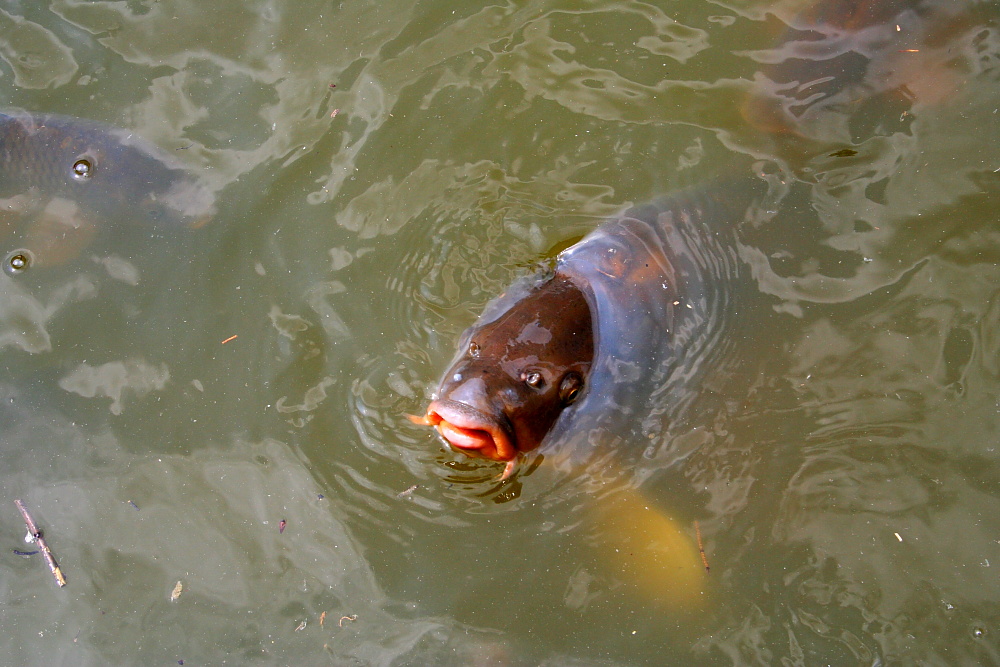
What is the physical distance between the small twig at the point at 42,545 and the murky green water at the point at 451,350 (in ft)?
0.11

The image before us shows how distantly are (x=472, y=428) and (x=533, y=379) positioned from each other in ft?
1.10

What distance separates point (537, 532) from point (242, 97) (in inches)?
102

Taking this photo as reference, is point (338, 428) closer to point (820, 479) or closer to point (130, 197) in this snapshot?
point (130, 197)

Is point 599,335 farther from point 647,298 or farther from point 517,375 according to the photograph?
point 517,375

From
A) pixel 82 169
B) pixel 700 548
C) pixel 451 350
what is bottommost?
pixel 700 548

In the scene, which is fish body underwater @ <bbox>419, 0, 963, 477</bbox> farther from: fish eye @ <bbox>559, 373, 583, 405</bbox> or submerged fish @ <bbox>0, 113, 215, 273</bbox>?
submerged fish @ <bbox>0, 113, 215, 273</bbox>

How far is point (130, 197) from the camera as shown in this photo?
12.4 ft

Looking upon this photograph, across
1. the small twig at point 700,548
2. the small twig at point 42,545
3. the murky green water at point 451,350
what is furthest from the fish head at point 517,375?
the small twig at point 42,545

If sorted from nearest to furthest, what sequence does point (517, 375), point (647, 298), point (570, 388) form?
1. point (517, 375)
2. point (570, 388)
3. point (647, 298)

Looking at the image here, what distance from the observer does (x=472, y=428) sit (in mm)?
2590

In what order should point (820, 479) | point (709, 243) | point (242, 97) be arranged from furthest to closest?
point (242, 97) < point (709, 243) < point (820, 479)

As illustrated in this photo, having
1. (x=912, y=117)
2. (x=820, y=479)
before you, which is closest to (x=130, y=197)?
(x=820, y=479)

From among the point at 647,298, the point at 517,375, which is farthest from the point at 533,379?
the point at 647,298

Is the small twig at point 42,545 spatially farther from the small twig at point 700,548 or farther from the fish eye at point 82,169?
the small twig at point 700,548
